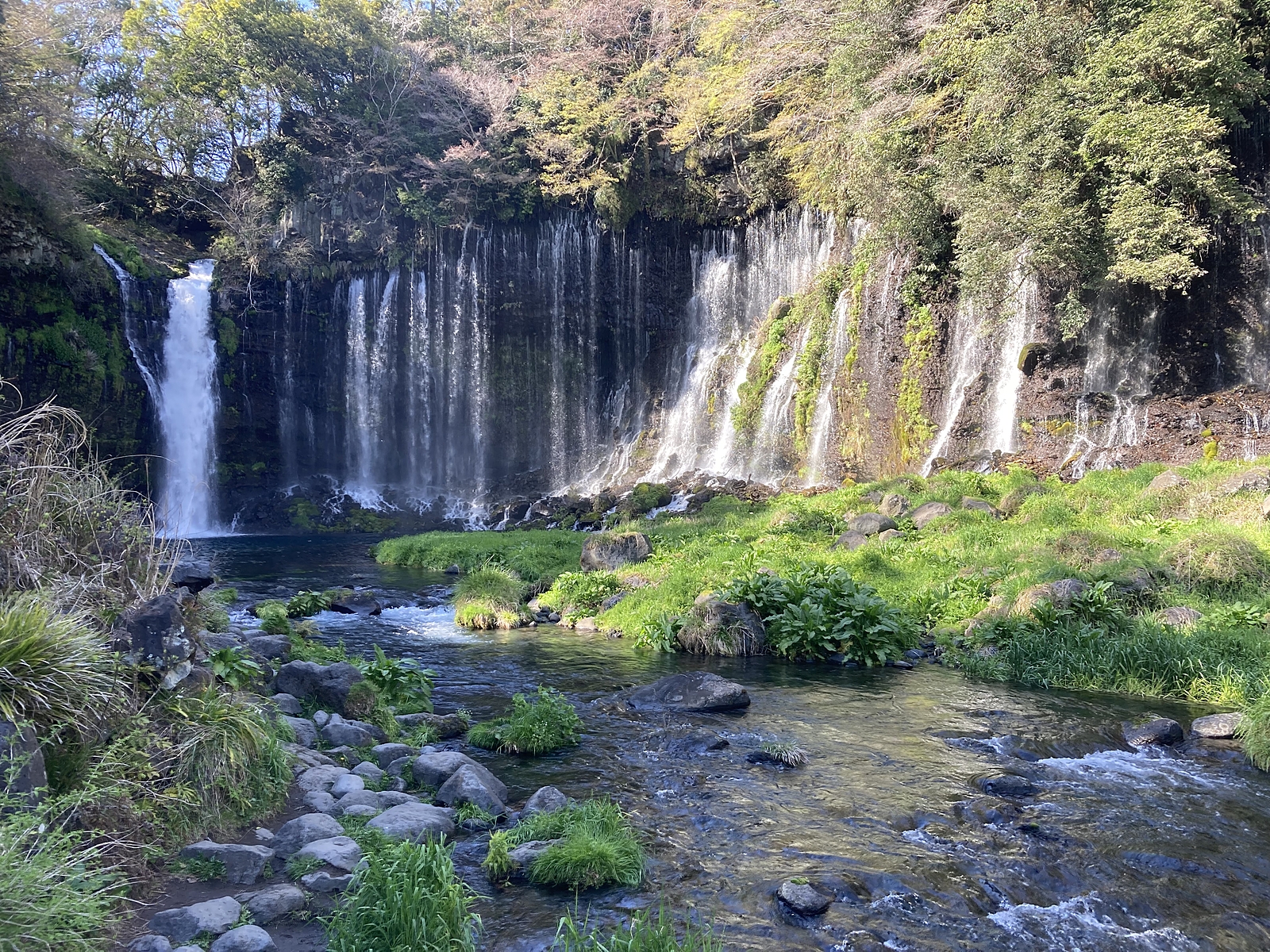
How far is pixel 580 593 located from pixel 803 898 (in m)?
11.0

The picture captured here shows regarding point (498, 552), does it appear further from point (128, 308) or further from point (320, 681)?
point (128, 308)

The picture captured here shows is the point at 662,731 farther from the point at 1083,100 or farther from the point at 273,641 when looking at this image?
the point at 1083,100

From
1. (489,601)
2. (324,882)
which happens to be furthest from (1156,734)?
(489,601)

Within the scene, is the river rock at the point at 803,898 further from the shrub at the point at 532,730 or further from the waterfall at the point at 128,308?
the waterfall at the point at 128,308

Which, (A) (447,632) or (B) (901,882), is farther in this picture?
(A) (447,632)

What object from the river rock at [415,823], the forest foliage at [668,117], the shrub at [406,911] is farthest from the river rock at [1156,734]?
the forest foliage at [668,117]

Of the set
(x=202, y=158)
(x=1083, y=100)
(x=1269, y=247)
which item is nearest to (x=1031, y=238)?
(x=1083, y=100)

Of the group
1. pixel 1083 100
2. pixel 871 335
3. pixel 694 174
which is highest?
pixel 694 174

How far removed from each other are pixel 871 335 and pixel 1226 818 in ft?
66.5

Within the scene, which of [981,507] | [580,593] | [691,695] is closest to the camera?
[691,695]

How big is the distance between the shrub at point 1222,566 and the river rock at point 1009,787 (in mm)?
6638

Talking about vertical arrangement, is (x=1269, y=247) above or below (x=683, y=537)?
above

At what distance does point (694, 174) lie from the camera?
114ft

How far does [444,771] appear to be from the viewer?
685 cm
